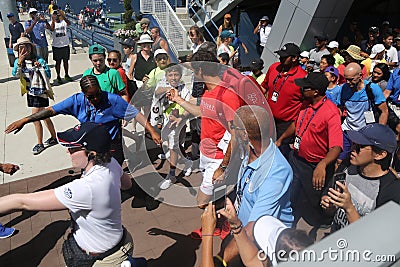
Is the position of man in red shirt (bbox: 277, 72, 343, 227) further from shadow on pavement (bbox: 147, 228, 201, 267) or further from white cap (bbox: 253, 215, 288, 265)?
white cap (bbox: 253, 215, 288, 265)

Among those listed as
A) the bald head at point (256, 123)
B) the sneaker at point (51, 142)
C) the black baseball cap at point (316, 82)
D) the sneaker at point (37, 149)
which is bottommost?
the sneaker at point (51, 142)

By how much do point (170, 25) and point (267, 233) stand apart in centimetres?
1069

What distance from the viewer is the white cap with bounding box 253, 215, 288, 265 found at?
5.20 feet

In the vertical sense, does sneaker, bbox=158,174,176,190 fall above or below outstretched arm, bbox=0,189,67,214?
below

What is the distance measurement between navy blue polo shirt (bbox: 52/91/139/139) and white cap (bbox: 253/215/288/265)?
232 cm

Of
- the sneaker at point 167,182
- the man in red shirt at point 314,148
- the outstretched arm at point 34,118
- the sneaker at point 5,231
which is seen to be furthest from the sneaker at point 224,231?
the sneaker at point 5,231

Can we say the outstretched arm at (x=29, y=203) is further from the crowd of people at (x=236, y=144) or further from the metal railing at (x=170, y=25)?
the metal railing at (x=170, y=25)

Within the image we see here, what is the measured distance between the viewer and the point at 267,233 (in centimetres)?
170

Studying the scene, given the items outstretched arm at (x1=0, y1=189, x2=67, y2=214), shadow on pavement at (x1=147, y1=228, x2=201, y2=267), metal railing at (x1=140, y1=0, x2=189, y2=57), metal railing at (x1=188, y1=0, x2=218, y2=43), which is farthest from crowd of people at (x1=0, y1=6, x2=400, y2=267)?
metal railing at (x1=188, y1=0, x2=218, y2=43)

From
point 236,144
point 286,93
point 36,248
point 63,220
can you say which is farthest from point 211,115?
point 36,248

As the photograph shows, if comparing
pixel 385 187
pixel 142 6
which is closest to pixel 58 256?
pixel 385 187

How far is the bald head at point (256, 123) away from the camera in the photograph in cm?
230

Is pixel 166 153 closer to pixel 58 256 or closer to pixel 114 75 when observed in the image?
pixel 114 75

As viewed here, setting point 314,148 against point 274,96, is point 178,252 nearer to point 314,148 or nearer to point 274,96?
point 314,148
